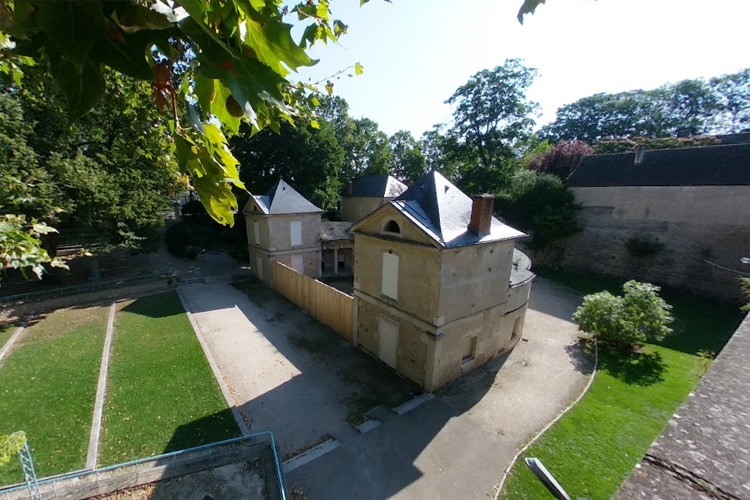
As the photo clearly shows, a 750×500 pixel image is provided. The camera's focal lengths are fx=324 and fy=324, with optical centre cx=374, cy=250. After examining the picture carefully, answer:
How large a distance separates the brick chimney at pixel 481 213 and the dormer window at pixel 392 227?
93.6 inches

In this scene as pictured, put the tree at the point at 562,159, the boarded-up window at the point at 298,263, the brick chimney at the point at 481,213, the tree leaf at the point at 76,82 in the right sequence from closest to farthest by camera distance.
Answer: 1. the tree leaf at the point at 76,82
2. the brick chimney at the point at 481,213
3. the boarded-up window at the point at 298,263
4. the tree at the point at 562,159

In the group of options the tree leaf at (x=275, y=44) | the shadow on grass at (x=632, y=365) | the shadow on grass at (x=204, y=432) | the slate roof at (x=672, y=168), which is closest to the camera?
the tree leaf at (x=275, y=44)

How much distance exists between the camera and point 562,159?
30391 millimetres

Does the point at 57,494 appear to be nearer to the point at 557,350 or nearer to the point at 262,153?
the point at 557,350

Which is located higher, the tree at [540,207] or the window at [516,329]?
the tree at [540,207]

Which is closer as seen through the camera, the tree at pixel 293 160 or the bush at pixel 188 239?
the tree at pixel 293 160

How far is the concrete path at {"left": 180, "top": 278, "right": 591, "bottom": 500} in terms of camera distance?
739 cm

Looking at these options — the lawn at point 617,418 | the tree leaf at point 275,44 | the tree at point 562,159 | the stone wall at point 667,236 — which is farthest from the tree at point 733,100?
the tree leaf at point 275,44

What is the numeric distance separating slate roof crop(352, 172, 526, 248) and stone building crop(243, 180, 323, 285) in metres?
10.0

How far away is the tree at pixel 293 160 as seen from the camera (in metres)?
26.2

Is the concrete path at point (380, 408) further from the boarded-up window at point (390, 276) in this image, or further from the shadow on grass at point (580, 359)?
the boarded-up window at point (390, 276)

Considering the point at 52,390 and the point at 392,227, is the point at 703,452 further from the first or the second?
the point at 52,390

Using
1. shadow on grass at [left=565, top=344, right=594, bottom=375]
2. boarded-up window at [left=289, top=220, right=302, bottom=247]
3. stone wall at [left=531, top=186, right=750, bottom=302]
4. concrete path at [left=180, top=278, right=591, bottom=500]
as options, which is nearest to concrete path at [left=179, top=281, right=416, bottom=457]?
concrete path at [left=180, top=278, right=591, bottom=500]

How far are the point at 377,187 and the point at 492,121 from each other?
41.4 ft
